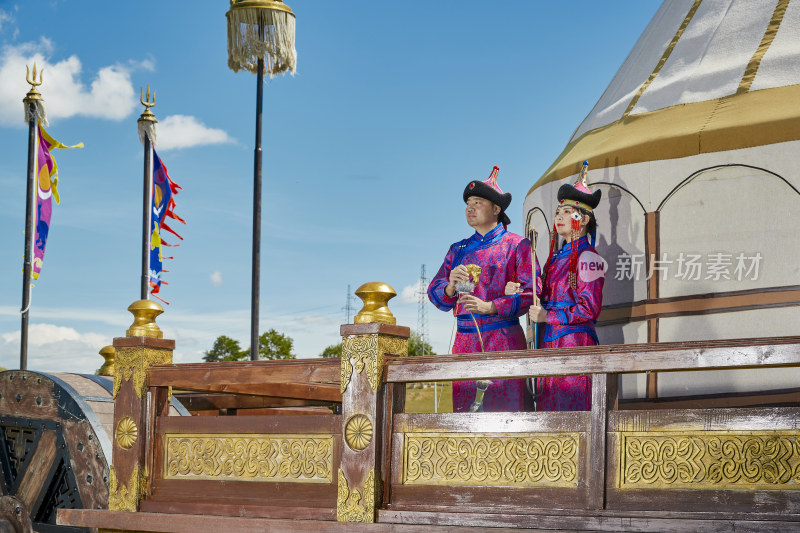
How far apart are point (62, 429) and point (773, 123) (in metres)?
4.36

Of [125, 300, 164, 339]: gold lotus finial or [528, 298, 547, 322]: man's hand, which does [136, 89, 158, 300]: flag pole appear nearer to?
[125, 300, 164, 339]: gold lotus finial

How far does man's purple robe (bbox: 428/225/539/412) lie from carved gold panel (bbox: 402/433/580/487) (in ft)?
2.76

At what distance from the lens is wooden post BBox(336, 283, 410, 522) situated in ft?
13.8

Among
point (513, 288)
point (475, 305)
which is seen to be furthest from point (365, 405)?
point (513, 288)

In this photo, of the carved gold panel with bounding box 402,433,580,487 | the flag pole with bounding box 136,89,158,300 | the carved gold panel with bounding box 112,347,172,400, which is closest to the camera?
the carved gold panel with bounding box 402,433,580,487

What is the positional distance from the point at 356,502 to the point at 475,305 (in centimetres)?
118

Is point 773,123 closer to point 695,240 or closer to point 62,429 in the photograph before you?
point 695,240

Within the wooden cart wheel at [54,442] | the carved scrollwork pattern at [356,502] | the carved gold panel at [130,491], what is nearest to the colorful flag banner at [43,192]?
the wooden cart wheel at [54,442]

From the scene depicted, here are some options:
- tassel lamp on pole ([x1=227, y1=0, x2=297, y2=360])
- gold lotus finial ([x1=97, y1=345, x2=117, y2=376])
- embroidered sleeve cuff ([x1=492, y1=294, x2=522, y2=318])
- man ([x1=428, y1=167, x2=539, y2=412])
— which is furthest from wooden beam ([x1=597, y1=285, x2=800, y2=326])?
tassel lamp on pole ([x1=227, y1=0, x2=297, y2=360])

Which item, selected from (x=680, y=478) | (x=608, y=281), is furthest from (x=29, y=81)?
(x=680, y=478)

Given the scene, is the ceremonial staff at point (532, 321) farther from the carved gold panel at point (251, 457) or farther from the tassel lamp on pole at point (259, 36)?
the tassel lamp on pole at point (259, 36)

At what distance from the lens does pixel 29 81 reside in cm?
1391

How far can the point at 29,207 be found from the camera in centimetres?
1344

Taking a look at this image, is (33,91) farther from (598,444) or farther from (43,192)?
(598,444)
